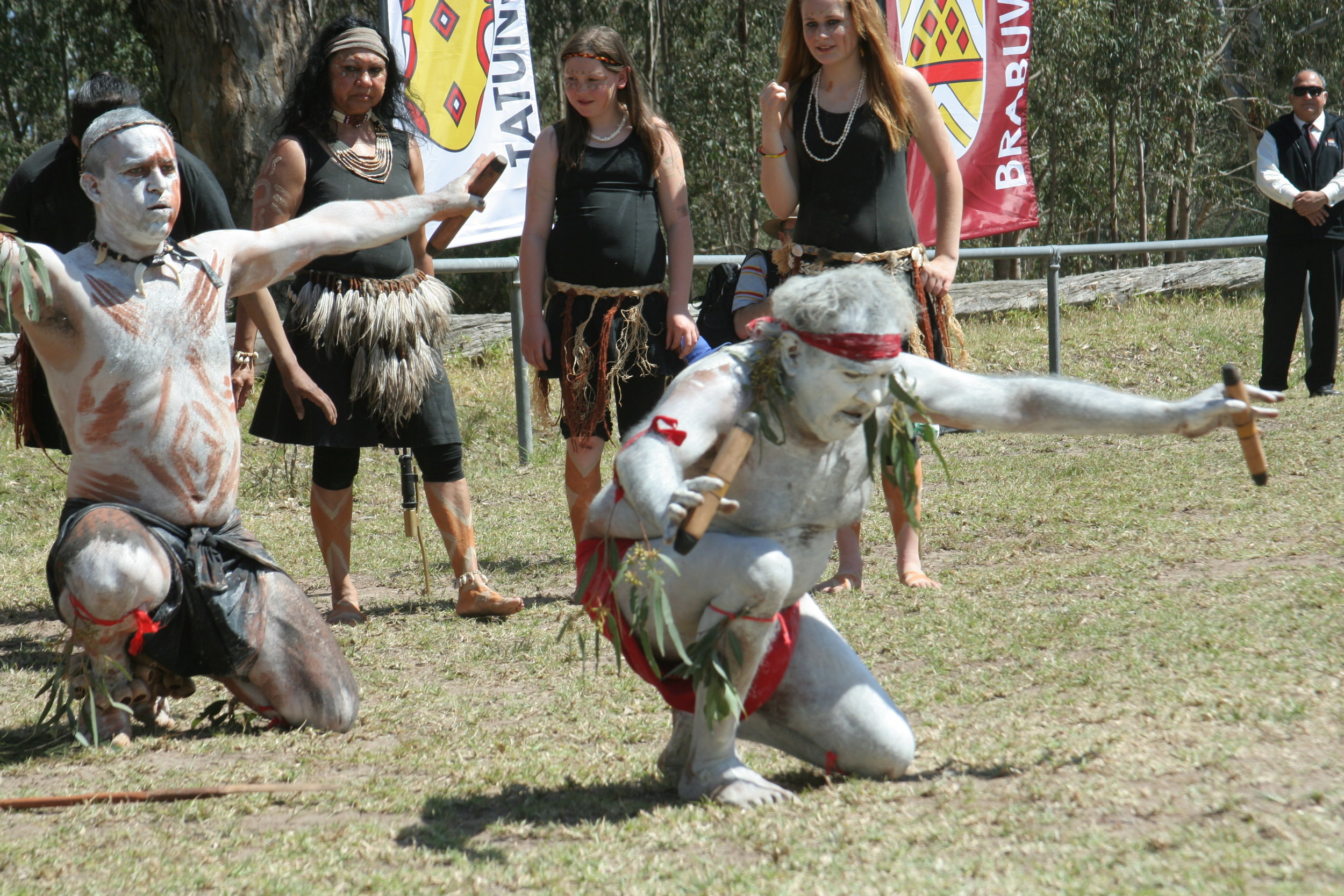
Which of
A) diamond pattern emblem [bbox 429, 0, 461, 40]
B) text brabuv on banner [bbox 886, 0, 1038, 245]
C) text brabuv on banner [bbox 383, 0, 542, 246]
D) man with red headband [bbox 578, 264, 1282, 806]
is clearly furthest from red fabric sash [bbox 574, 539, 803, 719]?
text brabuv on banner [bbox 886, 0, 1038, 245]

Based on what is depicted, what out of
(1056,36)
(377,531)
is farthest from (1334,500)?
(1056,36)

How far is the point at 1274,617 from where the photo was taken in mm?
3475

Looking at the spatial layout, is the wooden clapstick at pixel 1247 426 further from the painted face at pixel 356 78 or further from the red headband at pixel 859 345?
the painted face at pixel 356 78

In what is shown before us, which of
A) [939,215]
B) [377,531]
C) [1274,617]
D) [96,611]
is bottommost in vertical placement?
[377,531]

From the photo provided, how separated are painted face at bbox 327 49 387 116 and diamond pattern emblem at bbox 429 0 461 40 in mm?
3122

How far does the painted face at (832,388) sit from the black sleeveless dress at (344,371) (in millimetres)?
2022

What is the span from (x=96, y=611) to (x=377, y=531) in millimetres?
3120

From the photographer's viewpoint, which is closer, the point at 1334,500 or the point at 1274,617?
the point at 1274,617

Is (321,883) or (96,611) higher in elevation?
(96,611)

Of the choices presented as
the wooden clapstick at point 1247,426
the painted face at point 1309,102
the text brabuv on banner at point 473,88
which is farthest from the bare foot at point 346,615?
the painted face at point 1309,102

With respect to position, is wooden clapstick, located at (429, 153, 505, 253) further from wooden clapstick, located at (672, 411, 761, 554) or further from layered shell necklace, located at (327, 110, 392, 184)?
wooden clapstick, located at (672, 411, 761, 554)

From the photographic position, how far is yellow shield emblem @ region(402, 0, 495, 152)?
6.94m

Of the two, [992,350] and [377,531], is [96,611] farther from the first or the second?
[992,350]

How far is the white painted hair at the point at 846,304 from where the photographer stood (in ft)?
7.77
